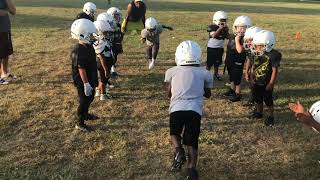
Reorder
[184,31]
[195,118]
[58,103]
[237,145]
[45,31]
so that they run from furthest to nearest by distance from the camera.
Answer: [184,31] < [45,31] < [58,103] < [237,145] < [195,118]

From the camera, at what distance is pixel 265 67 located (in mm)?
7988

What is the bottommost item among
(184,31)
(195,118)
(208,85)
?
(184,31)

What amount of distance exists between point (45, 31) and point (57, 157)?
13.4 m

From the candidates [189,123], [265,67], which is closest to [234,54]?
Answer: [265,67]

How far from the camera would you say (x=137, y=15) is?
41.4 feet

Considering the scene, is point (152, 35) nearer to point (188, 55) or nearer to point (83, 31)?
point (83, 31)

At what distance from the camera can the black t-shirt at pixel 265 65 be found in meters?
7.90

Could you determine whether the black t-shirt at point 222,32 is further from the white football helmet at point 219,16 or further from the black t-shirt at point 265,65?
the black t-shirt at point 265,65

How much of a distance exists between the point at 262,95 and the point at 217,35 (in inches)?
103

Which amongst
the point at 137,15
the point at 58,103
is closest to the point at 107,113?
the point at 58,103

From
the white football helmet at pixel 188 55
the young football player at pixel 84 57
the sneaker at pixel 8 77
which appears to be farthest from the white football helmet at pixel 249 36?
the sneaker at pixel 8 77

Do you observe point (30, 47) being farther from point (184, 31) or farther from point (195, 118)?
point (195, 118)

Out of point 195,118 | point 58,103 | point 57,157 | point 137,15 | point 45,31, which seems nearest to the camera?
point 195,118

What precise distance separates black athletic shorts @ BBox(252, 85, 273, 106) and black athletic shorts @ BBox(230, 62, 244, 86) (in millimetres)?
1235
